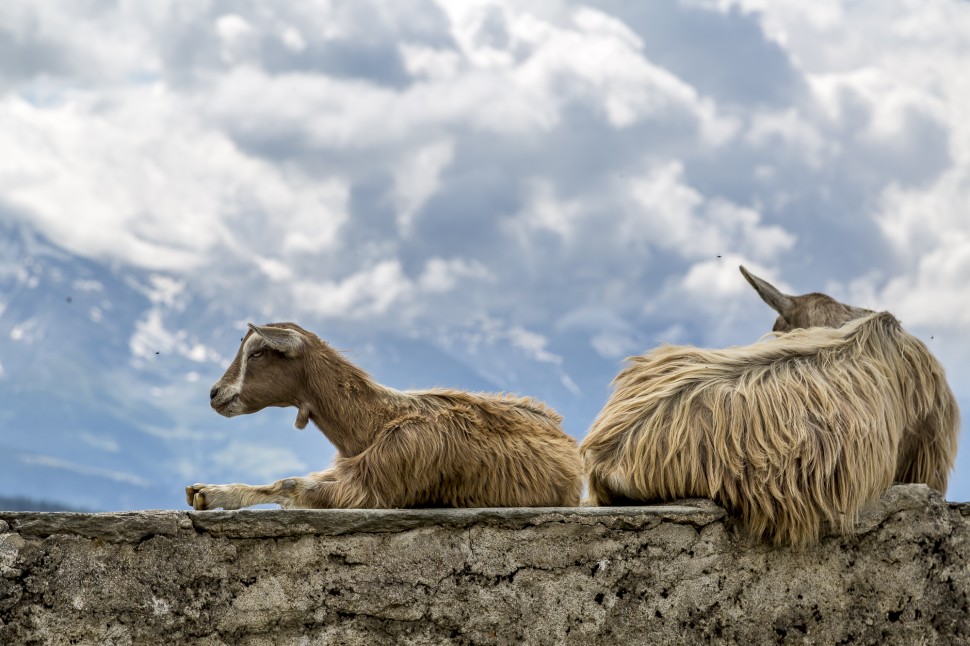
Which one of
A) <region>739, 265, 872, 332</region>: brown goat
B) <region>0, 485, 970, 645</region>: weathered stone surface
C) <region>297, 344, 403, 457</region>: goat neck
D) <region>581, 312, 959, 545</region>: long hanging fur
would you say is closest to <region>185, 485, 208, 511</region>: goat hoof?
<region>0, 485, 970, 645</region>: weathered stone surface

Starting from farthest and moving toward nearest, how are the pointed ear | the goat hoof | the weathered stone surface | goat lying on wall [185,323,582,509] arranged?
the pointed ear
goat lying on wall [185,323,582,509]
the goat hoof
the weathered stone surface

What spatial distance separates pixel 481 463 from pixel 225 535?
3.99ft

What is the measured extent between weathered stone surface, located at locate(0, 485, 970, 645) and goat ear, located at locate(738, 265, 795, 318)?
4.56 feet

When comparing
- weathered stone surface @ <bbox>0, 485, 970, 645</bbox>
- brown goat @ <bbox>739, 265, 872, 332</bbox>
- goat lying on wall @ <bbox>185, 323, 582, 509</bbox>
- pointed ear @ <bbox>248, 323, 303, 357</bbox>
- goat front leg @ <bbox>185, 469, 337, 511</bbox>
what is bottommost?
weathered stone surface @ <bbox>0, 485, 970, 645</bbox>

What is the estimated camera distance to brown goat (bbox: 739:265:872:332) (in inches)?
239

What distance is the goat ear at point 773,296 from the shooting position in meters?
6.14

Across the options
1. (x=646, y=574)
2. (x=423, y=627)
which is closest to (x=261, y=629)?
(x=423, y=627)

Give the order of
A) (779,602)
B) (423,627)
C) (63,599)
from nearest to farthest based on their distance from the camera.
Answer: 1. (63,599)
2. (423,627)
3. (779,602)

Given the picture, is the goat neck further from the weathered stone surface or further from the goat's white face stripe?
the weathered stone surface

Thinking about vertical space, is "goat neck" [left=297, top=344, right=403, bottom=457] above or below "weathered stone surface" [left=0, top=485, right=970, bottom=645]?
above

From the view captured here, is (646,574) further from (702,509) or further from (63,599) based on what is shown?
(63,599)

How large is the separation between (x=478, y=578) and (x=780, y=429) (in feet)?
5.03

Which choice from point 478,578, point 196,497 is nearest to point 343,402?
point 196,497

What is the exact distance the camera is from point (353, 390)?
5.15 metres
